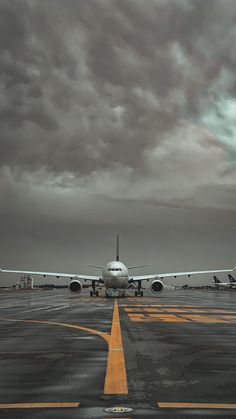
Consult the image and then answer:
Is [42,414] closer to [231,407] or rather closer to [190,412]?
[190,412]

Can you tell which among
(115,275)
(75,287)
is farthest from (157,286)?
(75,287)

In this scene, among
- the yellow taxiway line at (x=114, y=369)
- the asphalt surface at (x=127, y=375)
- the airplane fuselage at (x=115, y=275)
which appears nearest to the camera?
the asphalt surface at (x=127, y=375)

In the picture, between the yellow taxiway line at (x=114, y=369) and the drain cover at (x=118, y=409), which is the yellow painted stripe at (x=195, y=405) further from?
the yellow taxiway line at (x=114, y=369)

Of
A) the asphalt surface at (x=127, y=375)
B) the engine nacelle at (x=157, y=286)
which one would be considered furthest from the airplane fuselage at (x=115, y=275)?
the asphalt surface at (x=127, y=375)

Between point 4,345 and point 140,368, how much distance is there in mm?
4788

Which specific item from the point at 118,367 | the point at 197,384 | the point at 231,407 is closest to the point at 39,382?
the point at 118,367

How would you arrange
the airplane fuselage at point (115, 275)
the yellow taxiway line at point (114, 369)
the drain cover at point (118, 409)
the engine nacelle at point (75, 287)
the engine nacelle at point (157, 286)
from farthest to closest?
the engine nacelle at point (157, 286), the engine nacelle at point (75, 287), the airplane fuselage at point (115, 275), the yellow taxiway line at point (114, 369), the drain cover at point (118, 409)

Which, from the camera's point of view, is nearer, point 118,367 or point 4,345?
point 118,367

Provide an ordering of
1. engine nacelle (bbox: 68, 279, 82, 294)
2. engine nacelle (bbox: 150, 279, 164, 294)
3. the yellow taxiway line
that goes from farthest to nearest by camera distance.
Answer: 1. engine nacelle (bbox: 150, 279, 164, 294)
2. engine nacelle (bbox: 68, 279, 82, 294)
3. the yellow taxiway line

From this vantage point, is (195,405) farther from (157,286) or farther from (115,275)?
(157,286)

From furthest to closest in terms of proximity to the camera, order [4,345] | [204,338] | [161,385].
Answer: [204,338] → [4,345] → [161,385]

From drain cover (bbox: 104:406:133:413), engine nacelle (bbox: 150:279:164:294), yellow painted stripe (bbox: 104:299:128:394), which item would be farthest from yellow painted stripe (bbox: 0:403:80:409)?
engine nacelle (bbox: 150:279:164:294)

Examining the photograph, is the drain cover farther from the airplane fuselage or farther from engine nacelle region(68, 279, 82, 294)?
engine nacelle region(68, 279, 82, 294)

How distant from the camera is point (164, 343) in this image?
12.7 metres
